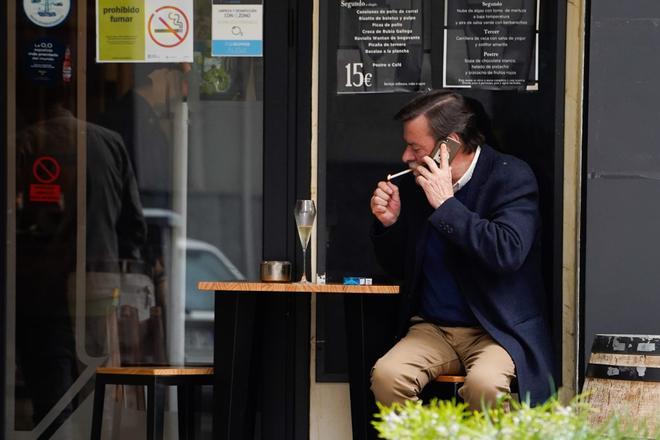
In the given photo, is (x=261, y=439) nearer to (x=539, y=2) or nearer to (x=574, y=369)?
(x=574, y=369)

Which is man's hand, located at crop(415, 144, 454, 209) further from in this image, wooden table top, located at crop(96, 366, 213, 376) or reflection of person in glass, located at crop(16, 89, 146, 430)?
reflection of person in glass, located at crop(16, 89, 146, 430)

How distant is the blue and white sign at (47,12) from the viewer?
15.1ft

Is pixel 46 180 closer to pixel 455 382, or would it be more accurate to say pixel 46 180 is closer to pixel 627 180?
pixel 455 382

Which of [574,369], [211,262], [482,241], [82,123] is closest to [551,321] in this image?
[574,369]

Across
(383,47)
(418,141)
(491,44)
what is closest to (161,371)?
(418,141)

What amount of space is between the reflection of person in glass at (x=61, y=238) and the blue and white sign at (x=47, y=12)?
0.29 metres

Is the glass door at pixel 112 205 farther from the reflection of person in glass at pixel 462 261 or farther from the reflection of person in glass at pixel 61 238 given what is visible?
the reflection of person in glass at pixel 462 261

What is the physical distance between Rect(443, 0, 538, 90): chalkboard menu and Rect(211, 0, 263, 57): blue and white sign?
768 millimetres

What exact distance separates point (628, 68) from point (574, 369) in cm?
120

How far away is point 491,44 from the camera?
443 centimetres

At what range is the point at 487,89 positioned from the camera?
174 inches

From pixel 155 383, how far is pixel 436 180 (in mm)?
1248

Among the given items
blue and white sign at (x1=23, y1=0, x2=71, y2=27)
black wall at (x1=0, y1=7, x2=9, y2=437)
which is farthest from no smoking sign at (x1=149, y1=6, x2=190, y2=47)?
black wall at (x1=0, y1=7, x2=9, y2=437)

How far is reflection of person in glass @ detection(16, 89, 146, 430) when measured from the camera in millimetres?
4598
